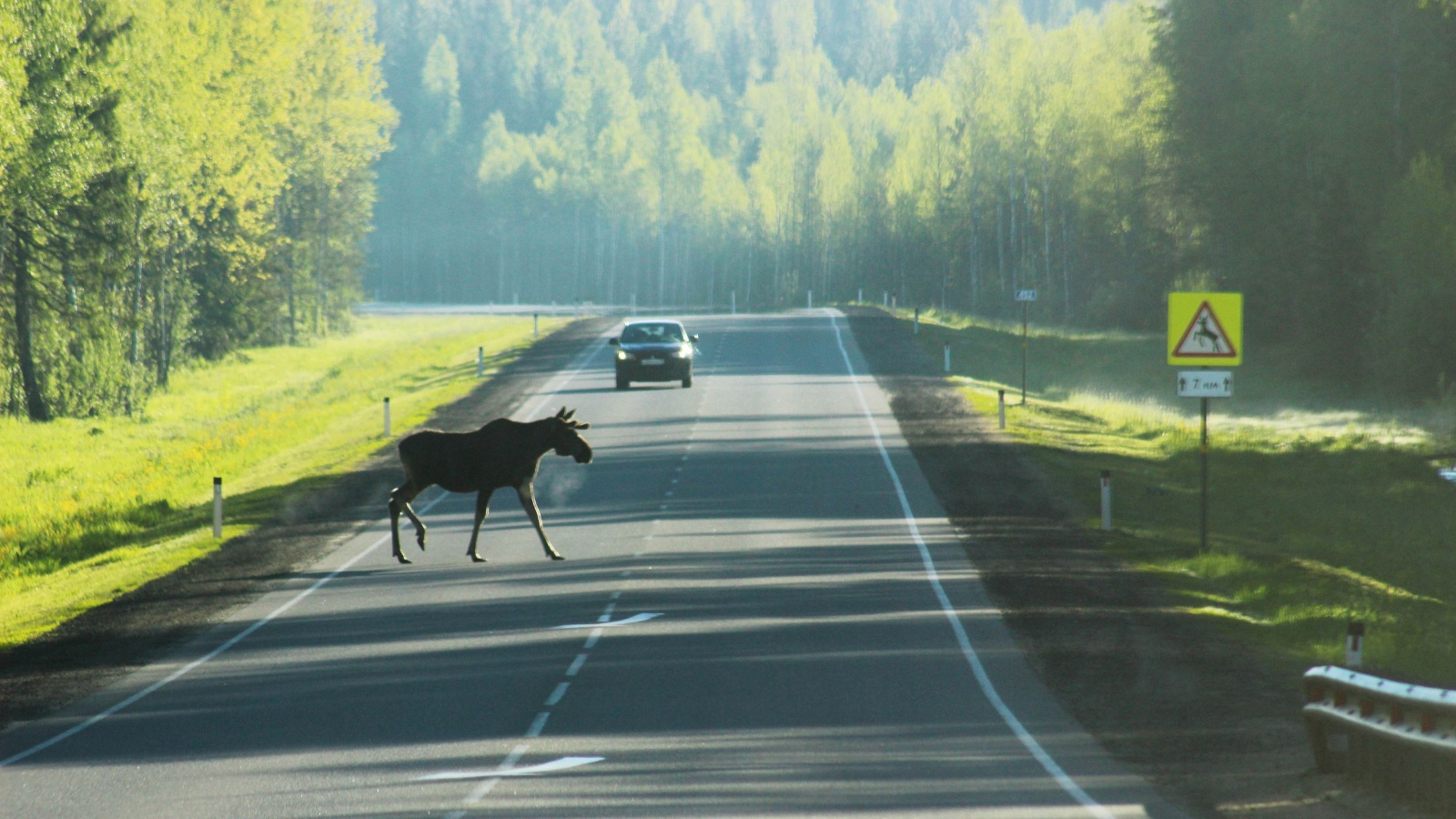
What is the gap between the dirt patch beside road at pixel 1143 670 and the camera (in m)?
11.4

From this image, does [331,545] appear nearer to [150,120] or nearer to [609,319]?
[150,120]

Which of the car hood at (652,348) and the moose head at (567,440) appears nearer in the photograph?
the moose head at (567,440)

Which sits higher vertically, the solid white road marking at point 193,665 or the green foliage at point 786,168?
the green foliage at point 786,168

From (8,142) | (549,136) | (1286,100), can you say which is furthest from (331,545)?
(549,136)

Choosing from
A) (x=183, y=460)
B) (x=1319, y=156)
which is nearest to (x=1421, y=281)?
(x=1319, y=156)

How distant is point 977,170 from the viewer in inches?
3789

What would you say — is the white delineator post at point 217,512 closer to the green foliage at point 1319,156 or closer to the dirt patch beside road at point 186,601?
the dirt patch beside road at point 186,601

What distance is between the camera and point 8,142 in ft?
140

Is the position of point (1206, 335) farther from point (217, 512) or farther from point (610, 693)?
point (217, 512)

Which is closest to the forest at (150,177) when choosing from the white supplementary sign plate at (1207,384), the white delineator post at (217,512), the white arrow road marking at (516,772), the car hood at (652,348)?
the car hood at (652,348)

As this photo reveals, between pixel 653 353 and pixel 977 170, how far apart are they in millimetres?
56641

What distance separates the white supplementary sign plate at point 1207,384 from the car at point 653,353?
23.0 m

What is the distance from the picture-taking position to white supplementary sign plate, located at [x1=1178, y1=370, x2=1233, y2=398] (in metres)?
21.6

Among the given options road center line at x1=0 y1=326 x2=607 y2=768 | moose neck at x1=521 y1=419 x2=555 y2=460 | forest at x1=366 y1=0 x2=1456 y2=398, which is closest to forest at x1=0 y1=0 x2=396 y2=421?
forest at x1=366 y1=0 x2=1456 y2=398
